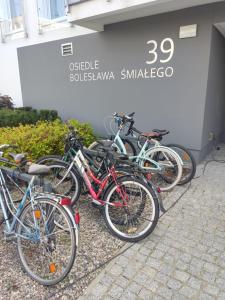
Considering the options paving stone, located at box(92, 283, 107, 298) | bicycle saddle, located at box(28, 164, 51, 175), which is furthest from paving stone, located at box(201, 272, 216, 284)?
bicycle saddle, located at box(28, 164, 51, 175)

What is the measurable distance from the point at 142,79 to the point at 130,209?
287 cm

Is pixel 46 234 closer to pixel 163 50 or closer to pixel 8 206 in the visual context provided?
pixel 8 206

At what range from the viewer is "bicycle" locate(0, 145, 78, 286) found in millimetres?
1997

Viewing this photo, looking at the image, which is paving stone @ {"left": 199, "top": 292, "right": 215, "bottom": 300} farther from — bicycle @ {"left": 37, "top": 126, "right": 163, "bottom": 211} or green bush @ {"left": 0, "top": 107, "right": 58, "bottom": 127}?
green bush @ {"left": 0, "top": 107, "right": 58, "bottom": 127}

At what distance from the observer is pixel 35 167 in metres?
2.06

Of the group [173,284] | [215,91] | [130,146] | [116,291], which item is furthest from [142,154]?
[215,91]

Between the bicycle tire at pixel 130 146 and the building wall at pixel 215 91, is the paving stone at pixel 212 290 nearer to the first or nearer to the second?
the bicycle tire at pixel 130 146

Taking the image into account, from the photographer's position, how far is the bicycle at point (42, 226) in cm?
200

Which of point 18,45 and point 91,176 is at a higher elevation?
point 18,45

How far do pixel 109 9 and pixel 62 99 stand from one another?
9.36 ft

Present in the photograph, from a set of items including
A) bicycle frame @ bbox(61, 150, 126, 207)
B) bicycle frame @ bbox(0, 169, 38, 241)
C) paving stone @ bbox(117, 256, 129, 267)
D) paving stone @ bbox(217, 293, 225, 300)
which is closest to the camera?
paving stone @ bbox(217, 293, 225, 300)

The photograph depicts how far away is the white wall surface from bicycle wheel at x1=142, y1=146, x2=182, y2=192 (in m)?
3.28

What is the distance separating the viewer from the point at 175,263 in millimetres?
2215

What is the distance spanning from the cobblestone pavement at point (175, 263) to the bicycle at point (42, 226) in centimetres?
37
